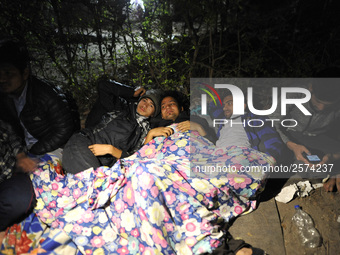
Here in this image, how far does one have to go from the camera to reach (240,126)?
10.0ft

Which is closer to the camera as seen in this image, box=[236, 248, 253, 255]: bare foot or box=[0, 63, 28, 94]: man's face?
box=[236, 248, 253, 255]: bare foot

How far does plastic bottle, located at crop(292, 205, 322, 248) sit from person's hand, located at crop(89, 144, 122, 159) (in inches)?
79.5

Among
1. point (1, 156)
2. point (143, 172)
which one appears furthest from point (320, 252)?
point (1, 156)

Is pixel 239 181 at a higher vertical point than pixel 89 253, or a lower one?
higher

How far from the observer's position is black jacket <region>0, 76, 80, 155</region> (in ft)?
8.50

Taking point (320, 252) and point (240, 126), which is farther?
point (240, 126)

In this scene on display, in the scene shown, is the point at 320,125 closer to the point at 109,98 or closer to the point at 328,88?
the point at 328,88

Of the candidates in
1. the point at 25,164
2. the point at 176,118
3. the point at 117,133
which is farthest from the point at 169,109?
the point at 25,164

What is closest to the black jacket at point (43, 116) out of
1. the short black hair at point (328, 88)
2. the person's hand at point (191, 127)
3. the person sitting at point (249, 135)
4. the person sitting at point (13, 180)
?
the person sitting at point (13, 180)

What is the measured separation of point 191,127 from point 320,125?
158 cm

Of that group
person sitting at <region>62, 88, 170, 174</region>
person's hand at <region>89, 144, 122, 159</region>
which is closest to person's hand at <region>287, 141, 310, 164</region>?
person sitting at <region>62, 88, 170, 174</region>

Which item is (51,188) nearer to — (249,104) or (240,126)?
(240,126)

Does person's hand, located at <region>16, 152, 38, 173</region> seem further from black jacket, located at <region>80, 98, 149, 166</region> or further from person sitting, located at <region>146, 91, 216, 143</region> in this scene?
person sitting, located at <region>146, 91, 216, 143</region>

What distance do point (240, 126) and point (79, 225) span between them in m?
2.12
